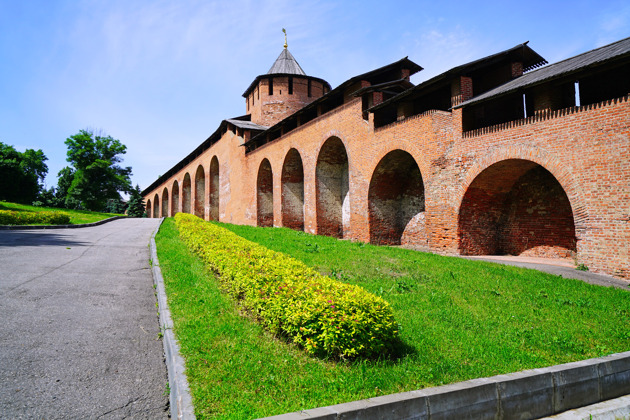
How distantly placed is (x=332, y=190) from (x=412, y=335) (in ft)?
41.2

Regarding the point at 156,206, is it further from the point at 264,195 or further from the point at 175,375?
the point at 175,375

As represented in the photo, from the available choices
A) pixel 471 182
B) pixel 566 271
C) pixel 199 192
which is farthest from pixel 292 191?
pixel 199 192

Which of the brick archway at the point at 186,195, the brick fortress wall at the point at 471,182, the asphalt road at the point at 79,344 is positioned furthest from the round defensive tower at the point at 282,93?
the asphalt road at the point at 79,344

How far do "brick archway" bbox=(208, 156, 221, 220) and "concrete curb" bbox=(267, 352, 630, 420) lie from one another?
27324mm

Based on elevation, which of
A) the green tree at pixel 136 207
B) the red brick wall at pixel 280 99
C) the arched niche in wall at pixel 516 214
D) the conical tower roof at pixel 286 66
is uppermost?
the conical tower roof at pixel 286 66

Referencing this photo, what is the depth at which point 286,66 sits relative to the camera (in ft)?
85.5

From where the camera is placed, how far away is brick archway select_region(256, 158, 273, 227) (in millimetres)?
21031

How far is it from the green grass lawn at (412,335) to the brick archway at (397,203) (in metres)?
5.61

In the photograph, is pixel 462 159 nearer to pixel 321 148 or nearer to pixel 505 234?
pixel 505 234

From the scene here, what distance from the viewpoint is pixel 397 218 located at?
1359cm

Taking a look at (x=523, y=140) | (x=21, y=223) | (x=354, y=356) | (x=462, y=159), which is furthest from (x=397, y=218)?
(x=21, y=223)

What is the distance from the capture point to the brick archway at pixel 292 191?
61.1 ft

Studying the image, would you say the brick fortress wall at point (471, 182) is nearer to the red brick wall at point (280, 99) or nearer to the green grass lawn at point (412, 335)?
the green grass lawn at point (412, 335)

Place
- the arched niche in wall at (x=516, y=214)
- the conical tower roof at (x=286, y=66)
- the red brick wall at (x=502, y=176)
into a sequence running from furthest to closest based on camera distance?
1. the conical tower roof at (x=286, y=66)
2. the arched niche in wall at (x=516, y=214)
3. the red brick wall at (x=502, y=176)
